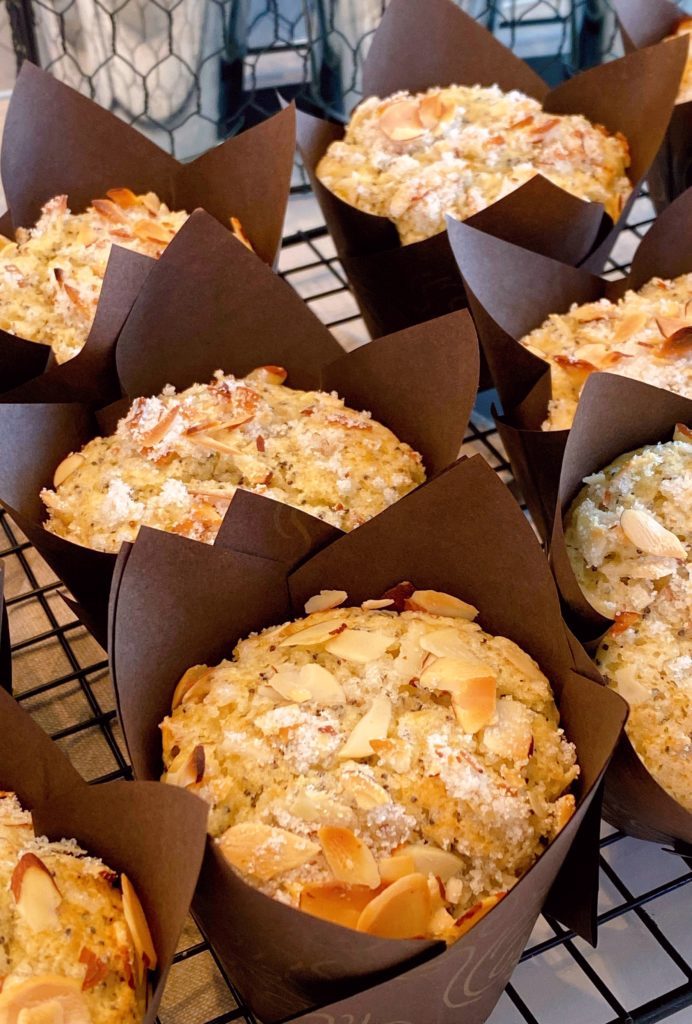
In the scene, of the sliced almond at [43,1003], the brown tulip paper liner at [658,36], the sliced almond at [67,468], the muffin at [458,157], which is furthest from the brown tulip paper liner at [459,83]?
the sliced almond at [43,1003]

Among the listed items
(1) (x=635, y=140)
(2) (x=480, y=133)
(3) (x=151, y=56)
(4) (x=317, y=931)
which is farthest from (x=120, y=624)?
(3) (x=151, y=56)

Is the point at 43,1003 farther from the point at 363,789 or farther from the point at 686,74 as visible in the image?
the point at 686,74

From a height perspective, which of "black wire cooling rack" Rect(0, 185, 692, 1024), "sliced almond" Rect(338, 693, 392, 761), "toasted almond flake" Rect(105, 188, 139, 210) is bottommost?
"black wire cooling rack" Rect(0, 185, 692, 1024)

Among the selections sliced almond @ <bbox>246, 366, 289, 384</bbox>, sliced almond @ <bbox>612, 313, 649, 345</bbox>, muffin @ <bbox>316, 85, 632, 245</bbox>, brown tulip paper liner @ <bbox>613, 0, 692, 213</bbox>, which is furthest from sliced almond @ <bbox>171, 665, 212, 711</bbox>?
brown tulip paper liner @ <bbox>613, 0, 692, 213</bbox>

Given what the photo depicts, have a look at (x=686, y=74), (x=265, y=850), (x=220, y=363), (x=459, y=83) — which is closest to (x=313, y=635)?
(x=265, y=850)

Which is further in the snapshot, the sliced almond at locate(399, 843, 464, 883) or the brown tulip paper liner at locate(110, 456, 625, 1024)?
the sliced almond at locate(399, 843, 464, 883)

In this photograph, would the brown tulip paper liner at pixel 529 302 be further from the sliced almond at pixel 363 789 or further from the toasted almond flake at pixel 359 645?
the sliced almond at pixel 363 789

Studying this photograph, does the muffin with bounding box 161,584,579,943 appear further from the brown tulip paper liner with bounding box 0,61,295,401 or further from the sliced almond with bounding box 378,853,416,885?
the brown tulip paper liner with bounding box 0,61,295,401
